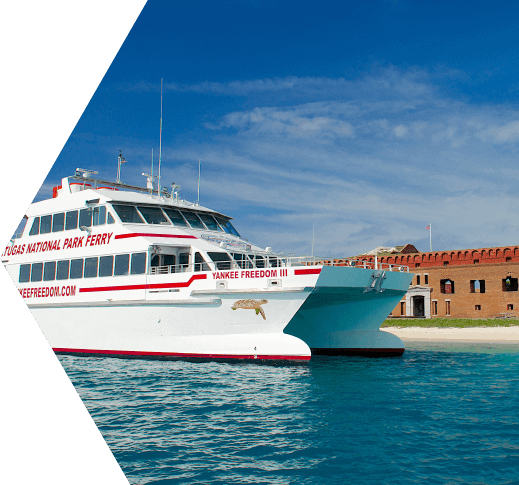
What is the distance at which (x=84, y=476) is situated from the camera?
5.90ft

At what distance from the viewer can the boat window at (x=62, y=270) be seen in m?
20.1

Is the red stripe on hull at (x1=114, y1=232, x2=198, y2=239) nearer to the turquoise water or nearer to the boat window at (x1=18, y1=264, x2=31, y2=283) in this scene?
the turquoise water

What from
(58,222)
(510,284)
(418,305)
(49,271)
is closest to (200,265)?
(58,222)

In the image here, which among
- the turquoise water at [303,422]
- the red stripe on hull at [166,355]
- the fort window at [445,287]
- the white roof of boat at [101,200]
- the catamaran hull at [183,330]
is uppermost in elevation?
the white roof of boat at [101,200]

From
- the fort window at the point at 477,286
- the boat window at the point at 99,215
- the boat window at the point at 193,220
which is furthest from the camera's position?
the fort window at the point at 477,286

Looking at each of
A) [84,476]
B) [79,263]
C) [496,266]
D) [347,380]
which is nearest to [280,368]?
[347,380]

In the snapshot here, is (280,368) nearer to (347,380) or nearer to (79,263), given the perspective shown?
(347,380)

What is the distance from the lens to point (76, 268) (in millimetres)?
19750

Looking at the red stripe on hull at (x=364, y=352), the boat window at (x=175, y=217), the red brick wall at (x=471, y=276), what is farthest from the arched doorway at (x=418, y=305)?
the boat window at (x=175, y=217)

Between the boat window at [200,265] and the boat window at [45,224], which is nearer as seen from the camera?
the boat window at [200,265]

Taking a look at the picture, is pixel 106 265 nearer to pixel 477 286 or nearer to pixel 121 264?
pixel 121 264

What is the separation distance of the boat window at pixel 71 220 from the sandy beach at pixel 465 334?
22129 millimetres

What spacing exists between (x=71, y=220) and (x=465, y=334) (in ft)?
83.9

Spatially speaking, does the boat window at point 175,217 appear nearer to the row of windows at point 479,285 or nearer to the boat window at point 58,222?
the boat window at point 58,222
